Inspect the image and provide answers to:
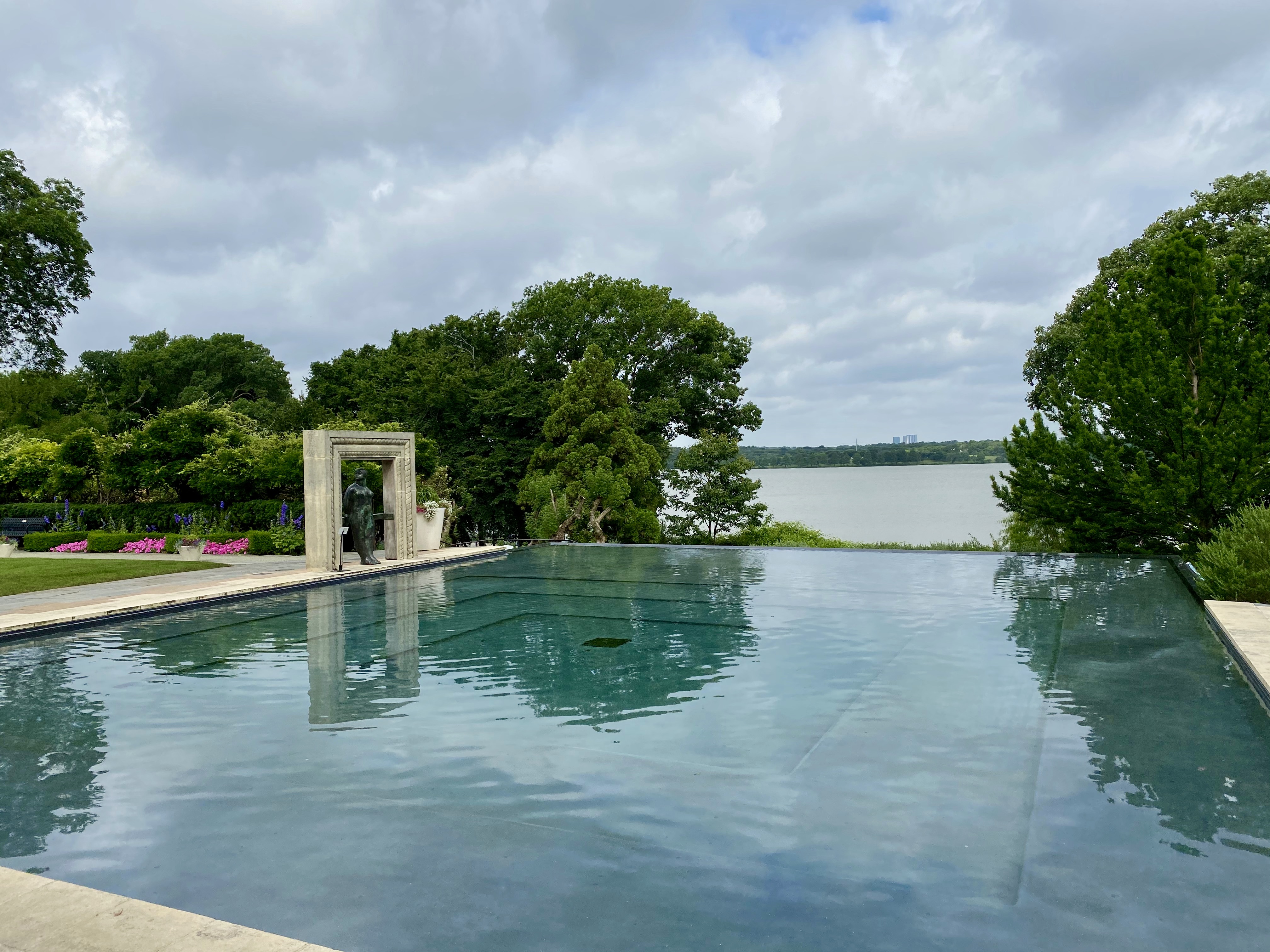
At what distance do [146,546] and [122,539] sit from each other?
62cm

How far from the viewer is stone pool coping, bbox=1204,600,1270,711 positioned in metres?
5.48

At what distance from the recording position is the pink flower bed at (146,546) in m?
17.0

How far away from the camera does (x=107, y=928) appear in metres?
2.50

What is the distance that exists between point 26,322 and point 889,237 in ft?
96.8

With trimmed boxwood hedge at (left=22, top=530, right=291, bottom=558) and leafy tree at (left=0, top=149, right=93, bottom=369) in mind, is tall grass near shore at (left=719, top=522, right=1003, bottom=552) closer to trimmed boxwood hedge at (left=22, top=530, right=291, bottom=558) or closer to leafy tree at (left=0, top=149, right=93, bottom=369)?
trimmed boxwood hedge at (left=22, top=530, right=291, bottom=558)

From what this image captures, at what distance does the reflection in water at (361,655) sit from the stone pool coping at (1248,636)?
6.03 metres

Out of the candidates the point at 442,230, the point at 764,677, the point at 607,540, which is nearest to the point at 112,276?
the point at 442,230

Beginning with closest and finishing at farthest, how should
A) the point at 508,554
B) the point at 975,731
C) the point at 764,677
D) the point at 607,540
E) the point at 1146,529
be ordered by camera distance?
the point at 975,731, the point at 764,677, the point at 1146,529, the point at 508,554, the point at 607,540

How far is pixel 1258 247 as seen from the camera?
16.9 m

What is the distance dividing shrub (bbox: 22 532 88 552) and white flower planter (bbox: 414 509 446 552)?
803cm

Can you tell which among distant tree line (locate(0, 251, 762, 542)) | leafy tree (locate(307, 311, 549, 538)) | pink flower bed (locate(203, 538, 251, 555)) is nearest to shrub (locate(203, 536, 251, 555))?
pink flower bed (locate(203, 538, 251, 555))

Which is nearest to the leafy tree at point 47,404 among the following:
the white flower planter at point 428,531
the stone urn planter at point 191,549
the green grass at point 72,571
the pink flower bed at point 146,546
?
the pink flower bed at point 146,546

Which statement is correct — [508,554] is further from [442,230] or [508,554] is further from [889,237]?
[889,237]

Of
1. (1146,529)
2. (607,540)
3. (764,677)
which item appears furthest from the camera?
(607,540)
